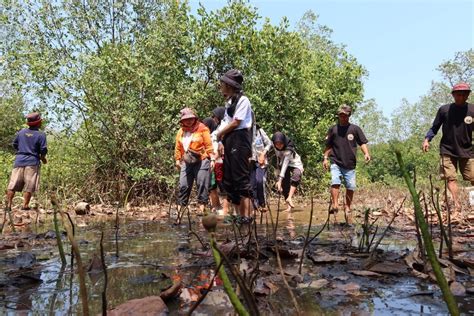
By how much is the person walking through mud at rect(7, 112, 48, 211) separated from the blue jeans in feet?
18.8

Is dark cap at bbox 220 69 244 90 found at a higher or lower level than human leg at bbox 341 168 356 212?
higher

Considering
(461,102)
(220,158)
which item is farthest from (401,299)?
(461,102)

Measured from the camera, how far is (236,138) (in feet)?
Answer: 17.4

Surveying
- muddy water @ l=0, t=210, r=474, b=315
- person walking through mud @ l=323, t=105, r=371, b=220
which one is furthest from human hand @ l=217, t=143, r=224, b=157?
person walking through mud @ l=323, t=105, r=371, b=220

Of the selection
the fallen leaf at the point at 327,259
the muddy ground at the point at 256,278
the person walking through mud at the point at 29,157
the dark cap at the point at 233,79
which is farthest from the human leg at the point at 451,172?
the person walking through mud at the point at 29,157

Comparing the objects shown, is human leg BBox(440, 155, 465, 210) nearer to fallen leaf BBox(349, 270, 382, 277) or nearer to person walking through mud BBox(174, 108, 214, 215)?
person walking through mud BBox(174, 108, 214, 215)

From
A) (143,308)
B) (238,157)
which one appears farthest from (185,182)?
(143,308)

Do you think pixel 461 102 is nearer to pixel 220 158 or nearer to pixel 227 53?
pixel 220 158

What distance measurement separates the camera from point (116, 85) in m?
10.4

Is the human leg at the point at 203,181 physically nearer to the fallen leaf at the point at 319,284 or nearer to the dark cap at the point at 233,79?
the dark cap at the point at 233,79

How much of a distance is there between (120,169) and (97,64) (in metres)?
2.58

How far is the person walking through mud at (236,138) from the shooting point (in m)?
5.16

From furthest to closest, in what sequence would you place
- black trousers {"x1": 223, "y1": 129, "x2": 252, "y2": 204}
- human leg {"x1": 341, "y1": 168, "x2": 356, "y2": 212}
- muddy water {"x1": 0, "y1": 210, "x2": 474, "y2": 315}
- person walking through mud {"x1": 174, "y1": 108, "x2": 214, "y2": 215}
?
human leg {"x1": 341, "y1": 168, "x2": 356, "y2": 212}
person walking through mud {"x1": 174, "y1": 108, "x2": 214, "y2": 215}
black trousers {"x1": 223, "y1": 129, "x2": 252, "y2": 204}
muddy water {"x1": 0, "y1": 210, "x2": 474, "y2": 315}

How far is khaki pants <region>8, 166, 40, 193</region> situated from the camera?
29.3 ft
